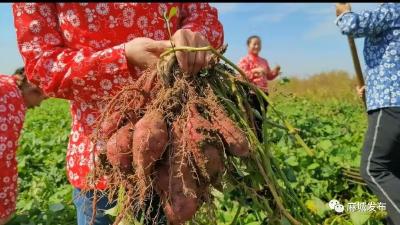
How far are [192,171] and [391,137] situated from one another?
163 centimetres

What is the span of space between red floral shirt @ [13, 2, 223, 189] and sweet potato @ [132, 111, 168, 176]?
197mm

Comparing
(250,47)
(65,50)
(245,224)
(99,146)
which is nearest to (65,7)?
(65,50)

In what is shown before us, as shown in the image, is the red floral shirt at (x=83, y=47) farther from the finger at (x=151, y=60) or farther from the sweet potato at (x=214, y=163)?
the sweet potato at (x=214, y=163)

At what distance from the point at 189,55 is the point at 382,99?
163 centimetres

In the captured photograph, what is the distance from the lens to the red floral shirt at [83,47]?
126cm

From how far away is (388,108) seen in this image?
2479mm

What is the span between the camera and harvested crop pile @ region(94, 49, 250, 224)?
3.60 ft

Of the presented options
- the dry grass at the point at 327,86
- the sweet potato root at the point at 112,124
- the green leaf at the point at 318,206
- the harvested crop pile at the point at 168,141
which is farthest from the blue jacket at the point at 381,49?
the dry grass at the point at 327,86

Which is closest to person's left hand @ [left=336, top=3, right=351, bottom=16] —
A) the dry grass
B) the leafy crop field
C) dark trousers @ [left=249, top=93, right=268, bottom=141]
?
the leafy crop field

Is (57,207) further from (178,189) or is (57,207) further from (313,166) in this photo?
(178,189)

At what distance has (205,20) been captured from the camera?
4.65 ft

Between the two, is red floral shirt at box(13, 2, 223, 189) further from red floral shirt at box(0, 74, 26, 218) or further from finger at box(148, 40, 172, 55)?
red floral shirt at box(0, 74, 26, 218)

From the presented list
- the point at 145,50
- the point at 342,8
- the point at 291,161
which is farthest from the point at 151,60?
the point at 291,161

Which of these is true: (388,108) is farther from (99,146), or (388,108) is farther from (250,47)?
(250,47)
